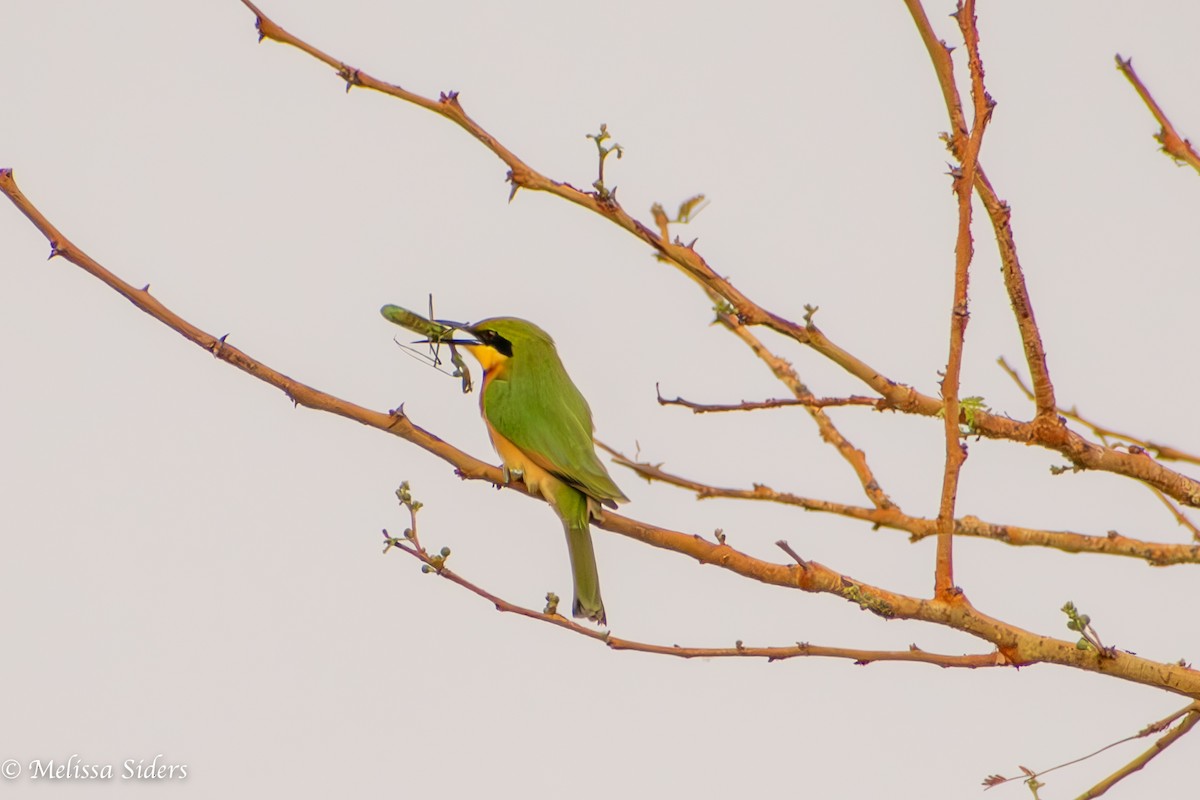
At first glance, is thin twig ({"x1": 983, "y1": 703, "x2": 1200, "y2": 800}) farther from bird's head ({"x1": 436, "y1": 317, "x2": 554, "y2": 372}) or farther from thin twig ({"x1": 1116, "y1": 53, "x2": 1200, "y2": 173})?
bird's head ({"x1": 436, "y1": 317, "x2": 554, "y2": 372})

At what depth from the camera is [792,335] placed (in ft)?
7.77

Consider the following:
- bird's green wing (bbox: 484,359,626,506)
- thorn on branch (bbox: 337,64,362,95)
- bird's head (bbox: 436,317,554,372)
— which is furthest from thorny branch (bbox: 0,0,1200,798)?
bird's head (bbox: 436,317,554,372)

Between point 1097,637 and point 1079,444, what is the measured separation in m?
0.50

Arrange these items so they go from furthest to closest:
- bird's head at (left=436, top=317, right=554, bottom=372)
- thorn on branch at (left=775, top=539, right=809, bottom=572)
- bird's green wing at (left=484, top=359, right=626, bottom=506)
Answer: bird's head at (left=436, top=317, right=554, bottom=372) → bird's green wing at (left=484, top=359, right=626, bottom=506) → thorn on branch at (left=775, top=539, right=809, bottom=572)

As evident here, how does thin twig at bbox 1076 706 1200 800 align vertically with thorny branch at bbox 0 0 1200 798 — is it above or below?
below

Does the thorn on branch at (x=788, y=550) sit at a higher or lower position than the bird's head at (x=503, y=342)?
lower

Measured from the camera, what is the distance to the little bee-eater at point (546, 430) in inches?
148

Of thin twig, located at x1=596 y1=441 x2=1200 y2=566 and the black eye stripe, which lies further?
the black eye stripe

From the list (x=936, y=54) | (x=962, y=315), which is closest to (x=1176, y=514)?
(x=962, y=315)

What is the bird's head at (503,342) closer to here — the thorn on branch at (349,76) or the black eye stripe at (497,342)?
the black eye stripe at (497,342)

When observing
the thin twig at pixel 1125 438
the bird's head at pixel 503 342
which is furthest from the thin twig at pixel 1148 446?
the bird's head at pixel 503 342

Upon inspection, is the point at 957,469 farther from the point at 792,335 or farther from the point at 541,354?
the point at 541,354

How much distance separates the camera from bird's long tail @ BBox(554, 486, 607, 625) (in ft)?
12.4

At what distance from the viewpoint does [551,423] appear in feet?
13.1
